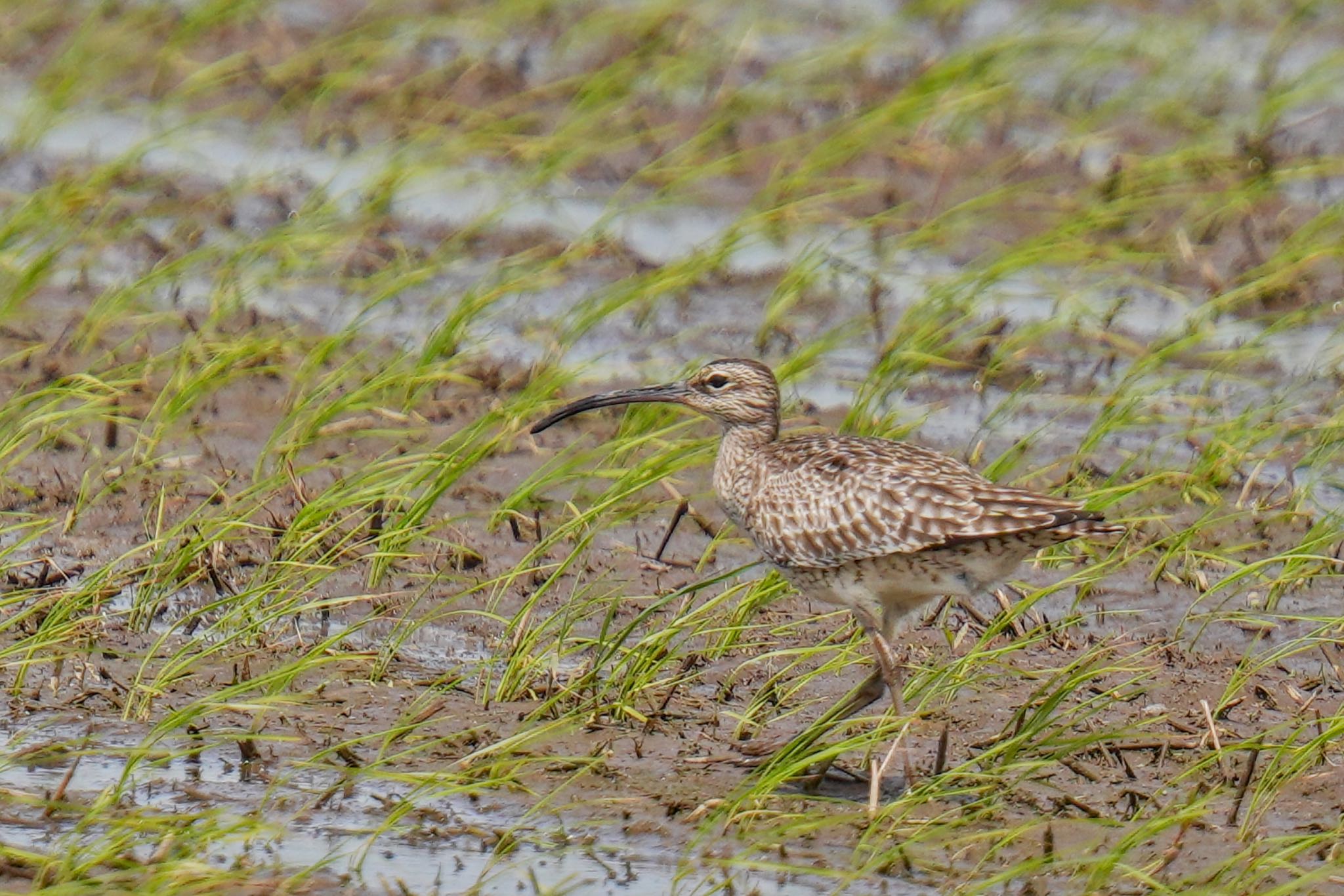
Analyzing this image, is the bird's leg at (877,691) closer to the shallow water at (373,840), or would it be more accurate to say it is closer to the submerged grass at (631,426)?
the submerged grass at (631,426)

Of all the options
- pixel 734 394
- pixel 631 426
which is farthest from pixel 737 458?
pixel 631 426

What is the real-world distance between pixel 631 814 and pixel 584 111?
7308 millimetres

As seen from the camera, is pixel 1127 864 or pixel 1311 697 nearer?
pixel 1127 864

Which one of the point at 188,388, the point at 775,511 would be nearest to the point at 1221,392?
the point at 775,511

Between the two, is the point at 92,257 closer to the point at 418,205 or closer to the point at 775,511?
the point at 418,205

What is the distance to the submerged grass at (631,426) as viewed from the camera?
659 centimetres

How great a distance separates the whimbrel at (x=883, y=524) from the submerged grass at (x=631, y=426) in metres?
0.24

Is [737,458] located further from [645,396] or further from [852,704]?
[852,704]

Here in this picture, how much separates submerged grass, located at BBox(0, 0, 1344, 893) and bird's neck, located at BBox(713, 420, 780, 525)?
30cm

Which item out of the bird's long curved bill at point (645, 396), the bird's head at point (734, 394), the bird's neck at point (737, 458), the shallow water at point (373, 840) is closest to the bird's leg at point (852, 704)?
the shallow water at point (373, 840)

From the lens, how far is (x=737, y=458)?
25.8 feet

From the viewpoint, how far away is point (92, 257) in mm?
11469

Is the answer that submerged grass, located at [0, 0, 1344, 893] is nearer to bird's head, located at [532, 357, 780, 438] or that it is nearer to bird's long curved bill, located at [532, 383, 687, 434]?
bird's long curved bill, located at [532, 383, 687, 434]

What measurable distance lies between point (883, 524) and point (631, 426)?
2.47 meters
